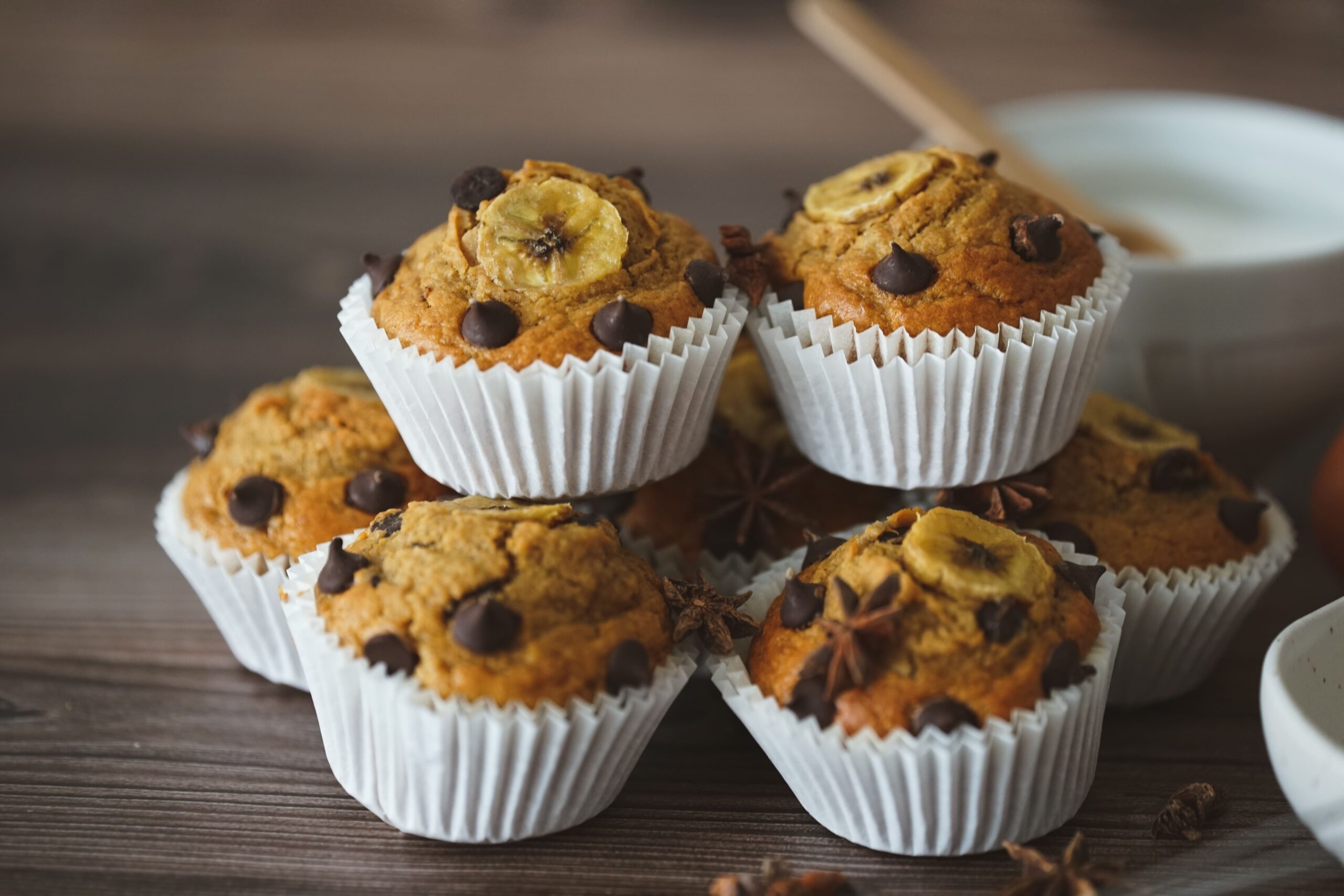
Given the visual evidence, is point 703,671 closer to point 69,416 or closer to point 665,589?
point 665,589

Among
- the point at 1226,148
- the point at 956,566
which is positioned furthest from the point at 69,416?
the point at 1226,148

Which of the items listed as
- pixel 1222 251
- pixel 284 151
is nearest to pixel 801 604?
pixel 1222 251

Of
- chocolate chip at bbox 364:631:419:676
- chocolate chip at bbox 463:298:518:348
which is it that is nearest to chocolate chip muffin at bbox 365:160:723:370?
chocolate chip at bbox 463:298:518:348

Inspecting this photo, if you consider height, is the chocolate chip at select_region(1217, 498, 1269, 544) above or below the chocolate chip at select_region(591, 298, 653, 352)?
below

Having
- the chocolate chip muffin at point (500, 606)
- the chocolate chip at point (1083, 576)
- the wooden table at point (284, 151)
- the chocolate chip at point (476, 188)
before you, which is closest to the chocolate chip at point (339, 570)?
the chocolate chip muffin at point (500, 606)

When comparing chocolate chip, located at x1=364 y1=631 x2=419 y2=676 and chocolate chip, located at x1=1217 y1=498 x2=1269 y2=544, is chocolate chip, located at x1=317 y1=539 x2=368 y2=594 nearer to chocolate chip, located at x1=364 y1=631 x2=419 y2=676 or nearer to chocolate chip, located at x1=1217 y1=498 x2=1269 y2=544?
chocolate chip, located at x1=364 y1=631 x2=419 y2=676

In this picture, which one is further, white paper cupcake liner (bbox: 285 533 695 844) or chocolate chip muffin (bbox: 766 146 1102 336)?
chocolate chip muffin (bbox: 766 146 1102 336)

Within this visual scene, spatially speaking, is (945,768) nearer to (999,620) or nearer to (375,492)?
(999,620)
